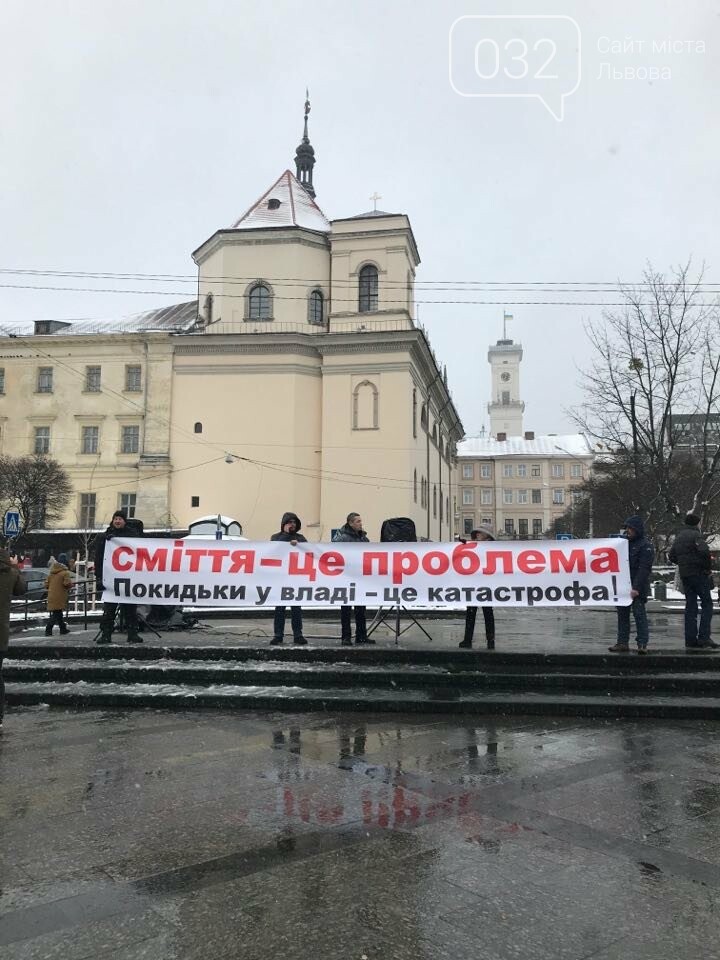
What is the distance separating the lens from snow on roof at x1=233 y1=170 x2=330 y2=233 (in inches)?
1800

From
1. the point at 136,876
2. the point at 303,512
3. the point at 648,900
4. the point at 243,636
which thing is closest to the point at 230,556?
the point at 243,636

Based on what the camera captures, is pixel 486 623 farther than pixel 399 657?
Yes

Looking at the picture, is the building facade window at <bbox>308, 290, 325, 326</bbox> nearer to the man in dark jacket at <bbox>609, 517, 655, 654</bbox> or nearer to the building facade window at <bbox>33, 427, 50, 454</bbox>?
the building facade window at <bbox>33, 427, 50, 454</bbox>

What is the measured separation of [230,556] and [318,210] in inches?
1716

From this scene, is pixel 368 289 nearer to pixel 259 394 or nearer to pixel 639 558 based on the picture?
pixel 259 394

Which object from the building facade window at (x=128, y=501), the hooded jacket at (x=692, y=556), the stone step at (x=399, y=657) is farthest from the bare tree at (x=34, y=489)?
the hooded jacket at (x=692, y=556)

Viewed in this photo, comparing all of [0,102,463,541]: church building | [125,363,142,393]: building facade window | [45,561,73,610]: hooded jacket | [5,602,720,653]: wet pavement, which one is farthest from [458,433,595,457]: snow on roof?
[45,561,73,610]: hooded jacket

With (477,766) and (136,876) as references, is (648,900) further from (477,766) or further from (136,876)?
(136,876)

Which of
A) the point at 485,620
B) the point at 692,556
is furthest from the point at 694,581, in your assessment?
the point at 485,620

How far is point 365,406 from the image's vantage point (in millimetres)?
43156

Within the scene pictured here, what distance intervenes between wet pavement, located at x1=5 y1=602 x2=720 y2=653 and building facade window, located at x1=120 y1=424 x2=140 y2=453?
31245 mm

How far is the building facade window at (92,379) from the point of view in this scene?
151 feet

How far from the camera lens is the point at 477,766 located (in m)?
5.60

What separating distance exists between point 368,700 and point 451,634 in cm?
503
